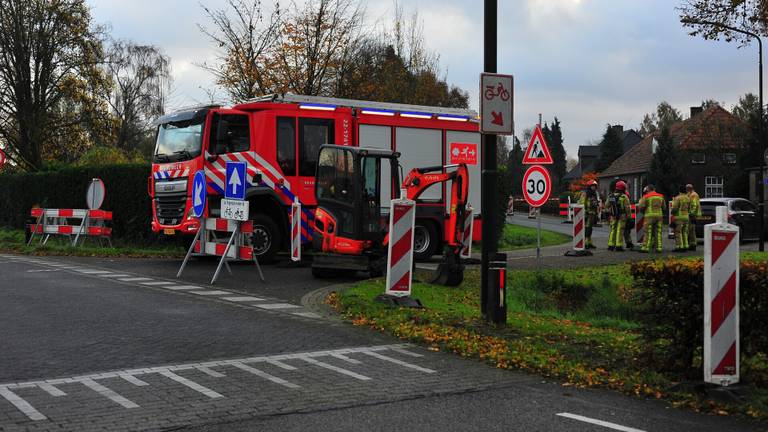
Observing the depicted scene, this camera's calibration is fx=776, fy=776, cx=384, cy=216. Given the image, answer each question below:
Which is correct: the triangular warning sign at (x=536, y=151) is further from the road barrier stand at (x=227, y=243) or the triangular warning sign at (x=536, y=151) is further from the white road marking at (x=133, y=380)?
the white road marking at (x=133, y=380)

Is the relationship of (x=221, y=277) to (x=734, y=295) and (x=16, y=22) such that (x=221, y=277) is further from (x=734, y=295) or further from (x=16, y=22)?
(x=16, y=22)

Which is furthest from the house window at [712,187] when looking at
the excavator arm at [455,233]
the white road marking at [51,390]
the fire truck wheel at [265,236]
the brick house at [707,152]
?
the white road marking at [51,390]

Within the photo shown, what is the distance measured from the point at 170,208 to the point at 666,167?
49551mm

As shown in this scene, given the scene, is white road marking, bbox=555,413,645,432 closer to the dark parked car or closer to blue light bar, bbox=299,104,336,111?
blue light bar, bbox=299,104,336,111

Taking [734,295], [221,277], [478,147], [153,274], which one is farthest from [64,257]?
[734,295]

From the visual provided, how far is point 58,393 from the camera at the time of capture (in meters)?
5.96

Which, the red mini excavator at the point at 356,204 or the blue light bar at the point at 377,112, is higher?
the blue light bar at the point at 377,112

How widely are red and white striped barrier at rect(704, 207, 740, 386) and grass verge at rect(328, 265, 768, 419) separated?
27cm

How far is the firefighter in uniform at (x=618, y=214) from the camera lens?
2091 cm

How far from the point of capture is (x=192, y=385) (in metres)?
6.31

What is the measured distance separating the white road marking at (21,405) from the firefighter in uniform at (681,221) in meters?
18.4

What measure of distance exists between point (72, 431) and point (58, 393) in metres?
1.06

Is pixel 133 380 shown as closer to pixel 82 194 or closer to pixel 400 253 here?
pixel 400 253

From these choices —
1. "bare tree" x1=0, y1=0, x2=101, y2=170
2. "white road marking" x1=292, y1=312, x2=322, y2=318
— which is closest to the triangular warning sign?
"white road marking" x1=292, y1=312, x2=322, y2=318
